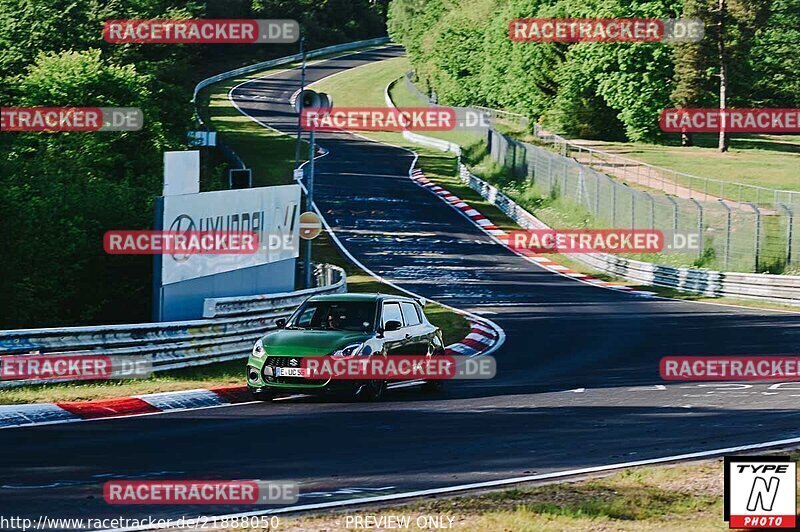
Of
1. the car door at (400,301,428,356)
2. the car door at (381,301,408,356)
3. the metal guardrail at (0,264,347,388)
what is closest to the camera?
the metal guardrail at (0,264,347,388)

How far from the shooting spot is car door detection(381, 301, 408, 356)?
→ 17516mm

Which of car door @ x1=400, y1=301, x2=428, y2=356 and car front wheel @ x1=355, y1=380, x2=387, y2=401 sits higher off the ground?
car door @ x1=400, y1=301, x2=428, y2=356

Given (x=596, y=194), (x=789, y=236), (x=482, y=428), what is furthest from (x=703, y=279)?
(x=482, y=428)

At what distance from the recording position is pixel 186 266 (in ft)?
68.1

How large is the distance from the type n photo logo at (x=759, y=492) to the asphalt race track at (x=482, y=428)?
3.20 meters

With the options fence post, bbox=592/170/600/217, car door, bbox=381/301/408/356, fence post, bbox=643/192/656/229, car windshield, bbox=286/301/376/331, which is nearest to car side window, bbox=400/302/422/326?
Result: car door, bbox=381/301/408/356

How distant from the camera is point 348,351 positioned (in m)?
16.7

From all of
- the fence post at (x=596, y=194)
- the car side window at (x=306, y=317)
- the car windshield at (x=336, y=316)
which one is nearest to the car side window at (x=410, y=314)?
the car windshield at (x=336, y=316)

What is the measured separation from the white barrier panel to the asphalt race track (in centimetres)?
471

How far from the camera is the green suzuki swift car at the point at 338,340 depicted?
54.0 ft

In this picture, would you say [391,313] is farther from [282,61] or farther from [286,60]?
[286,60]

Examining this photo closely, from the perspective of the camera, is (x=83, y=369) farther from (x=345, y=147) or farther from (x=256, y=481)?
(x=345, y=147)

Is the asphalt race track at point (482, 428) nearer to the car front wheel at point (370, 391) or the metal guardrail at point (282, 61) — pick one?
the car front wheel at point (370, 391)

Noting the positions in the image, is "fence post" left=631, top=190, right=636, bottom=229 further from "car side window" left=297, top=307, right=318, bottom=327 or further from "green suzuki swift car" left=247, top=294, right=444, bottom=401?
"car side window" left=297, top=307, right=318, bottom=327
